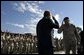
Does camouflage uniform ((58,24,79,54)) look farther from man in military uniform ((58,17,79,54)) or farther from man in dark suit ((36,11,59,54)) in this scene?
man in dark suit ((36,11,59,54))

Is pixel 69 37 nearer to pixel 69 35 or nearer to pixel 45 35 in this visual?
pixel 69 35

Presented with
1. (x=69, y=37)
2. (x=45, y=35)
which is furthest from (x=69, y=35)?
(x=45, y=35)

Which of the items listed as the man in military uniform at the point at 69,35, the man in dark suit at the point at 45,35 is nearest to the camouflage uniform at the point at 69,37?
the man in military uniform at the point at 69,35

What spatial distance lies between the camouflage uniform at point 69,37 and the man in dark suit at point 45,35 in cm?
177

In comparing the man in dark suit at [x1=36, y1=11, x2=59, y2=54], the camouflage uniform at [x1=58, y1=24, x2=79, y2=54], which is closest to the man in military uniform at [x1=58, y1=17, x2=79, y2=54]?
the camouflage uniform at [x1=58, y1=24, x2=79, y2=54]

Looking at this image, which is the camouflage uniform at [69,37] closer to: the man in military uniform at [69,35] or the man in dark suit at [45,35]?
the man in military uniform at [69,35]

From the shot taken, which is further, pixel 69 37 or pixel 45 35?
pixel 69 37

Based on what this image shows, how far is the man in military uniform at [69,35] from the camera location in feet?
32.3

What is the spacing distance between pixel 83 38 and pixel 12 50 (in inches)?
314

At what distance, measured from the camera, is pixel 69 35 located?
995 centimetres

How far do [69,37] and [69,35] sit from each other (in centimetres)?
8

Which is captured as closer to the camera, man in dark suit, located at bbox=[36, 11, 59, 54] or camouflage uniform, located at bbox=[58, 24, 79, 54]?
man in dark suit, located at bbox=[36, 11, 59, 54]

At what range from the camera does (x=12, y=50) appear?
17781 millimetres

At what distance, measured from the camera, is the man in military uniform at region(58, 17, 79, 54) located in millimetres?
9859
